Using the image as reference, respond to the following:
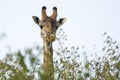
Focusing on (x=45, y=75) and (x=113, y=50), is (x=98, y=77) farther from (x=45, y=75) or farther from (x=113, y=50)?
(x=45, y=75)

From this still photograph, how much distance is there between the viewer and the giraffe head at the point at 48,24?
10.6 metres

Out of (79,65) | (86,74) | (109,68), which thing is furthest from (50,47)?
(86,74)

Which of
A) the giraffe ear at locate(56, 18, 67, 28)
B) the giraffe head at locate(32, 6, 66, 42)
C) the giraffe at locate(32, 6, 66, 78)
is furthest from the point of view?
the giraffe ear at locate(56, 18, 67, 28)

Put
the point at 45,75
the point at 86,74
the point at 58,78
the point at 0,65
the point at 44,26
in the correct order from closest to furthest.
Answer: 1. the point at 45,75
2. the point at 58,78
3. the point at 86,74
4. the point at 0,65
5. the point at 44,26

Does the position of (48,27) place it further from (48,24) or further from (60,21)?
(60,21)

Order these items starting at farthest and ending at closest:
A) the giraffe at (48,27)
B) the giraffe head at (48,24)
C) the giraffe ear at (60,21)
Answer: the giraffe ear at (60,21) → the giraffe head at (48,24) → the giraffe at (48,27)

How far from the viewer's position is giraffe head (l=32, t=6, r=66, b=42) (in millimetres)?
10586

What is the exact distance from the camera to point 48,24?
11070 mm

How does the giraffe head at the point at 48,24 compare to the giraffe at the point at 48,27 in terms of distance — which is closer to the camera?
the giraffe at the point at 48,27

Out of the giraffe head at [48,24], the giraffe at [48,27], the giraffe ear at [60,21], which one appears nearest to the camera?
the giraffe at [48,27]

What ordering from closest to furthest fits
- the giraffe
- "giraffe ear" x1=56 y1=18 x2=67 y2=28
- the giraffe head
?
the giraffe < the giraffe head < "giraffe ear" x1=56 y1=18 x2=67 y2=28

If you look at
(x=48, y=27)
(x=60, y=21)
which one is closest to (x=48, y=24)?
(x=48, y=27)

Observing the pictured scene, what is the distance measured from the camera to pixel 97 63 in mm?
10719

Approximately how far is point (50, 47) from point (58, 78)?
5599mm
